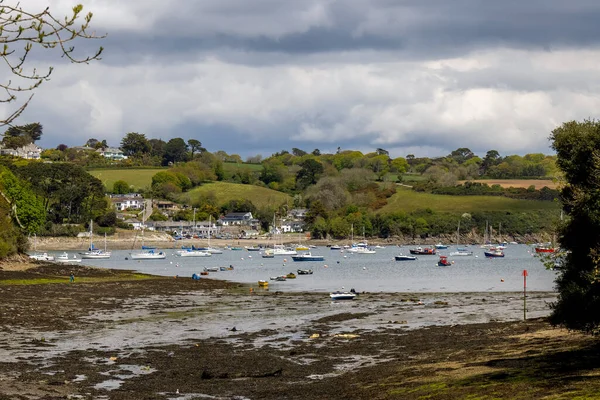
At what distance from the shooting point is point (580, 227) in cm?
2481

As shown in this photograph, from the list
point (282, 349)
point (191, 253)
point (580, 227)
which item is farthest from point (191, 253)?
point (580, 227)

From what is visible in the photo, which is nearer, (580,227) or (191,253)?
(580,227)

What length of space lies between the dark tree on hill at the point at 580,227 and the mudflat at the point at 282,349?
1.81 meters

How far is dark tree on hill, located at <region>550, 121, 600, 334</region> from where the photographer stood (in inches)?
942

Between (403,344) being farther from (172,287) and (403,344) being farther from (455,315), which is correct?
(172,287)

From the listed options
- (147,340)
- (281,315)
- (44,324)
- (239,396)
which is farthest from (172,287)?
(239,396)

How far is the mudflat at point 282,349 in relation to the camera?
26.0m

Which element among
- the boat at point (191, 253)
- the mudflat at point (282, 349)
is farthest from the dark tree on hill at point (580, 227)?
the boat at point (191, 253)

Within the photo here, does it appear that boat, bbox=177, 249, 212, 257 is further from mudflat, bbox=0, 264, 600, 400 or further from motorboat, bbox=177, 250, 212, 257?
mudflat, bbox=0, 264, 600, 400

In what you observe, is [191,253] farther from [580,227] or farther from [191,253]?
[580,227]

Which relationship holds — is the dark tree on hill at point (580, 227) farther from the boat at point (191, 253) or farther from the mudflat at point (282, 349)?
the boat at point (191, 253)

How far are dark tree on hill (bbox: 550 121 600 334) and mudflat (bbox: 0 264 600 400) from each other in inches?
71.2

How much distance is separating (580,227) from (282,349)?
17.7 metres

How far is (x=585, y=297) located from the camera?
24.0m
